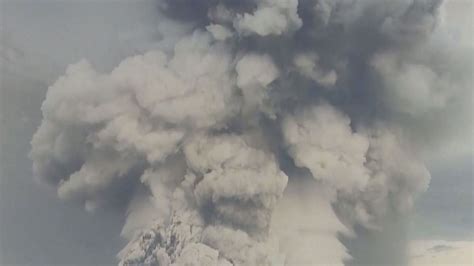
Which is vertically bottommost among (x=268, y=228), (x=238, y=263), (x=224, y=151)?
(x=238, y=263)

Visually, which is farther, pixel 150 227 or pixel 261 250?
pixel 150 227

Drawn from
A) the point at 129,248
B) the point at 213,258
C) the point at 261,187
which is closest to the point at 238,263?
the point at 213,258

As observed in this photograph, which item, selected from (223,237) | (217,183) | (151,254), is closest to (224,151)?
(217,183)

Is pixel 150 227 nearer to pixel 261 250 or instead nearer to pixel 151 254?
pixel 151 254

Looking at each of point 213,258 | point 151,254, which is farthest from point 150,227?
point 213,258

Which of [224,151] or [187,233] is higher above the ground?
→ [224,151]

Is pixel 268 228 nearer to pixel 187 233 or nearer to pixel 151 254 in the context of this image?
pixel 187 233

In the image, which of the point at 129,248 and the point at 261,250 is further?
the point at 129,248

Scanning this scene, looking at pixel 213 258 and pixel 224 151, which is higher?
pixel 224 151
